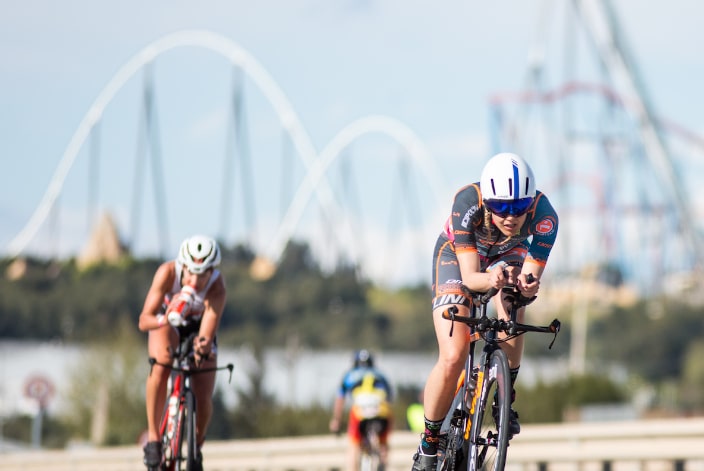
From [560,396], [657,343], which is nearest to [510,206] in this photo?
[560,396]

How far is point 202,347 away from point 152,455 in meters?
0.95

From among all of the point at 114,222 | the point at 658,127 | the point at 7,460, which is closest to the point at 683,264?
the point at 114,222

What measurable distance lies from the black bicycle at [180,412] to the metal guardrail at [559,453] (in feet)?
14.6

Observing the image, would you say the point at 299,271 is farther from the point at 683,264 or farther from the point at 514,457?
the point at 514,457

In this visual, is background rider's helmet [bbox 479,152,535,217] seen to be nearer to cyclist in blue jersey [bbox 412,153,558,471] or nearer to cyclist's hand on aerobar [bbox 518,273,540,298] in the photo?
cyclist in blue jersey [bbox 412,153,558,471]

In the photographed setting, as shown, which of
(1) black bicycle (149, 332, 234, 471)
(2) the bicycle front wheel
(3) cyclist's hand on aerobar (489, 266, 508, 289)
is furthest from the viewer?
(1) black bicycle (149, 332, 234, 471)

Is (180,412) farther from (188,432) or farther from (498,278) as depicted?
(498,278)

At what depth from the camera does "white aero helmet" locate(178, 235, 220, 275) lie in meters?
9.45

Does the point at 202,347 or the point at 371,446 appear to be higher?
the point at 202,347

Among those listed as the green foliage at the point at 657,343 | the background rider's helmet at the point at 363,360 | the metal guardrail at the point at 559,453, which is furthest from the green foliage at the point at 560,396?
the green foliage at the point at 657,343

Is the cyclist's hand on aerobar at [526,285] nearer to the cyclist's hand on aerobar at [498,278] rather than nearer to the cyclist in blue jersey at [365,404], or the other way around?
the cyclist's hand on aerobar at [498,278]

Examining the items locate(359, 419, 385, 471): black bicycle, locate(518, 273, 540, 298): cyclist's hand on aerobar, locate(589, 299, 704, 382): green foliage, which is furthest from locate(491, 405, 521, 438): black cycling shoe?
locate(589, 299, 704, 382): green foliage

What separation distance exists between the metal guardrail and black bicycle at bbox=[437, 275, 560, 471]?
5.00 m

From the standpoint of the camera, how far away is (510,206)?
23.3ft
